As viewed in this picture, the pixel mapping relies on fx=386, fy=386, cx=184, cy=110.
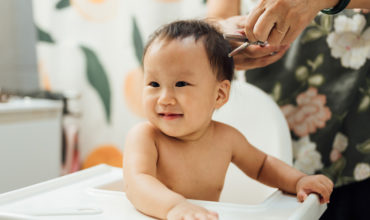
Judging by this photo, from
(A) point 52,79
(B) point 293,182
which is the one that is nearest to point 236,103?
(B) point 293,182

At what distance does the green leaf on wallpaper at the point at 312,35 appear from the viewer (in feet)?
2.96

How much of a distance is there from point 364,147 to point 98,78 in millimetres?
1073

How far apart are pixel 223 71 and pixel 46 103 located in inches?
38.8

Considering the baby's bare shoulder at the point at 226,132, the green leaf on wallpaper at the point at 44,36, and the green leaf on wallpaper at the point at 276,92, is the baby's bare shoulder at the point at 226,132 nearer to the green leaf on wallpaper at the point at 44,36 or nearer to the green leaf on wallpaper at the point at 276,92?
the green leaf on wallpaper at the point at 276,92

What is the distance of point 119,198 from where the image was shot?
54 centimetres

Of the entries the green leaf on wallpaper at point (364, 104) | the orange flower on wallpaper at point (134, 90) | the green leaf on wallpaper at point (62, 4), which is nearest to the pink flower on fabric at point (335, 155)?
the green leaf on wallpaper at point (364, 104)

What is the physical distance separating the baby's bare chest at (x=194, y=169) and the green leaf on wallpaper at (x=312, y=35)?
1.32 ft

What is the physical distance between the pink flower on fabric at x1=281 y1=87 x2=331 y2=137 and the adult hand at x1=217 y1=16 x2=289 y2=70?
20 centimetres

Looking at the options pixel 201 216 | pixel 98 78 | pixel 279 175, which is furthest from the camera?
pixel 98 78

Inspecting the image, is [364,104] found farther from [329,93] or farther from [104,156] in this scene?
[104,156]

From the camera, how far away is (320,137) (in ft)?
3.00

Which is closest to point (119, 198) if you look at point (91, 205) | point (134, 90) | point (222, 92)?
point (91, 205)

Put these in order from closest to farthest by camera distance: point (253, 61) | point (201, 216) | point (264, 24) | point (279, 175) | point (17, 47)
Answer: point (201, 216)
point (264, 24)
point (279, 175)
point (253, 61)
point (17, 47)

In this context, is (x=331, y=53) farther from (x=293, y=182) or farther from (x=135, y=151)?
(x=135, y=151)
